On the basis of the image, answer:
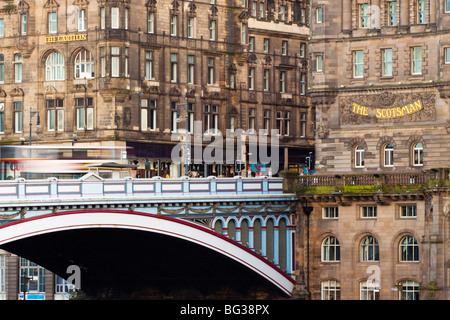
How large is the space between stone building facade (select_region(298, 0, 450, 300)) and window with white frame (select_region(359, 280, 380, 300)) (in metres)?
0.07

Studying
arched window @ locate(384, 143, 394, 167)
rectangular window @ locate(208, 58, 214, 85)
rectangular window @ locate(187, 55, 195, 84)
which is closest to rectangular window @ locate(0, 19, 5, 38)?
rectangular window @ locate(187, 55, 195, 84)

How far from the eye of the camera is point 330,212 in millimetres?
141500

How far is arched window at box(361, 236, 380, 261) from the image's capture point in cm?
13912

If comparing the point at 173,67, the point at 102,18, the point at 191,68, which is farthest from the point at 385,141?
the point at 191,68

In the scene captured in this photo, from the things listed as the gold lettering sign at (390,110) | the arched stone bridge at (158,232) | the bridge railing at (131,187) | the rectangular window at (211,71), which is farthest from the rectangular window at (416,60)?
the rectangular window at (211,71)

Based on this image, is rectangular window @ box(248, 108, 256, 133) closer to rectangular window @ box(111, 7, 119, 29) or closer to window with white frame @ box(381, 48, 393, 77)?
rectangular window @ box(111, 7, 119, 29)

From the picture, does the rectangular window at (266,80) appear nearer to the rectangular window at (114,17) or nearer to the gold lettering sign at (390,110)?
the rectangular window at (114,17)

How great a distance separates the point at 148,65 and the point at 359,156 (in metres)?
34.5

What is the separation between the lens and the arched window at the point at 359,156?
467 ft

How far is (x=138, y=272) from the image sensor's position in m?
147

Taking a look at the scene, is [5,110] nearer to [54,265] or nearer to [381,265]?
[54,265]

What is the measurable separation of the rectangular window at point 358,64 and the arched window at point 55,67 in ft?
123
